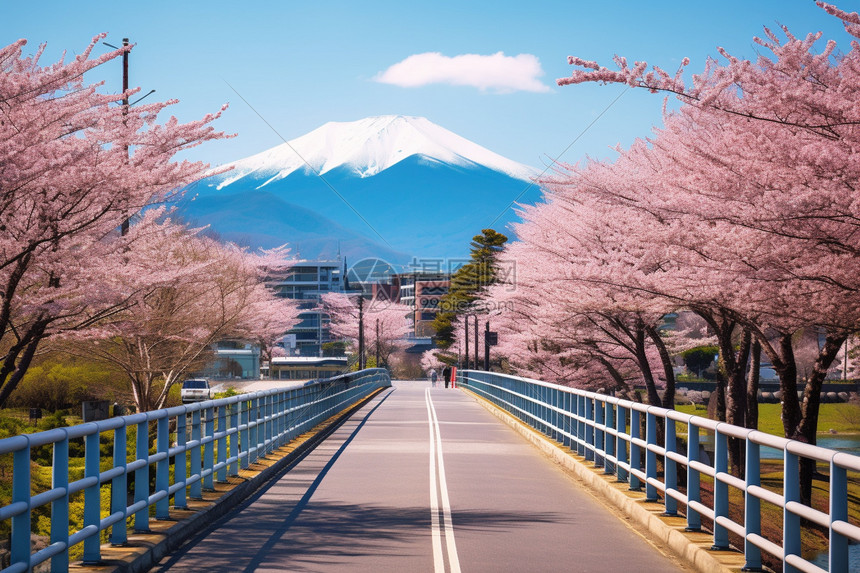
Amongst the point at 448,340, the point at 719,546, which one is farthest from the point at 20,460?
the point at 448,340

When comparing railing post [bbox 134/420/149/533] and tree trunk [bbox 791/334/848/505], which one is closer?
railing post [bbox 134/420/149/533]

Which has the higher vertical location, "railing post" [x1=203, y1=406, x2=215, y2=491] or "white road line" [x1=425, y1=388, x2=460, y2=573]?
"railing post" [x1=203, y1=406, x2=215, y2=491]

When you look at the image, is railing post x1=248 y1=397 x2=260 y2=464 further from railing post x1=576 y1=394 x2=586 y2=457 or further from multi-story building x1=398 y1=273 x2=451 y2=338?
multi-story building x1=398 y1=273 x2=451 y2=338

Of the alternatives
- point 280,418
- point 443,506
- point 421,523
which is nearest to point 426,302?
point 280,418

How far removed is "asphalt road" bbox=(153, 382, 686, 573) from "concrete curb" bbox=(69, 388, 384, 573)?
0.49 ft

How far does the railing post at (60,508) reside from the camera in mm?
6820

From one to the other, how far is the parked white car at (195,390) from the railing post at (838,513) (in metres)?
55.8

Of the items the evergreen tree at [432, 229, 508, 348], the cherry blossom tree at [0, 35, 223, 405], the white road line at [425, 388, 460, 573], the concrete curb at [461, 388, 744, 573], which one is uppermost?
the evergreen tree at [432, 229, 508, 348]

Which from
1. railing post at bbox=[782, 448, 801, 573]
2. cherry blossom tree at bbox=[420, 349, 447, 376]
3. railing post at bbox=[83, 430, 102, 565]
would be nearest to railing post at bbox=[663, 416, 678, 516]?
railing post at bbox=[782, 448, 801, 573]

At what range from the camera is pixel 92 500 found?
757cm

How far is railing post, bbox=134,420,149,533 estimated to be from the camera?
8.83m

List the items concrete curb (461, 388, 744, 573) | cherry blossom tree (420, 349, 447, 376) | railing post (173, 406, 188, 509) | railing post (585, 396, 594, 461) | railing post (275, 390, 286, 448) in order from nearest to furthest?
1. concrete curb (461, 388, 744, 573)
2. railing post (173, 406, 188, 509)
3. railing post (585, 396, 594, 461)
4. railing post (275, 390, 286, 448)
5. cherry blossom tree (420, 349, 447, 376)

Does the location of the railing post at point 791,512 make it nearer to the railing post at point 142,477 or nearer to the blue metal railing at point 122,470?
the blue metal railing at point 122,470

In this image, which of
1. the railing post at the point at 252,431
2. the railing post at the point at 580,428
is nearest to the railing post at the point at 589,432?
the railing post at the point at 580,428
